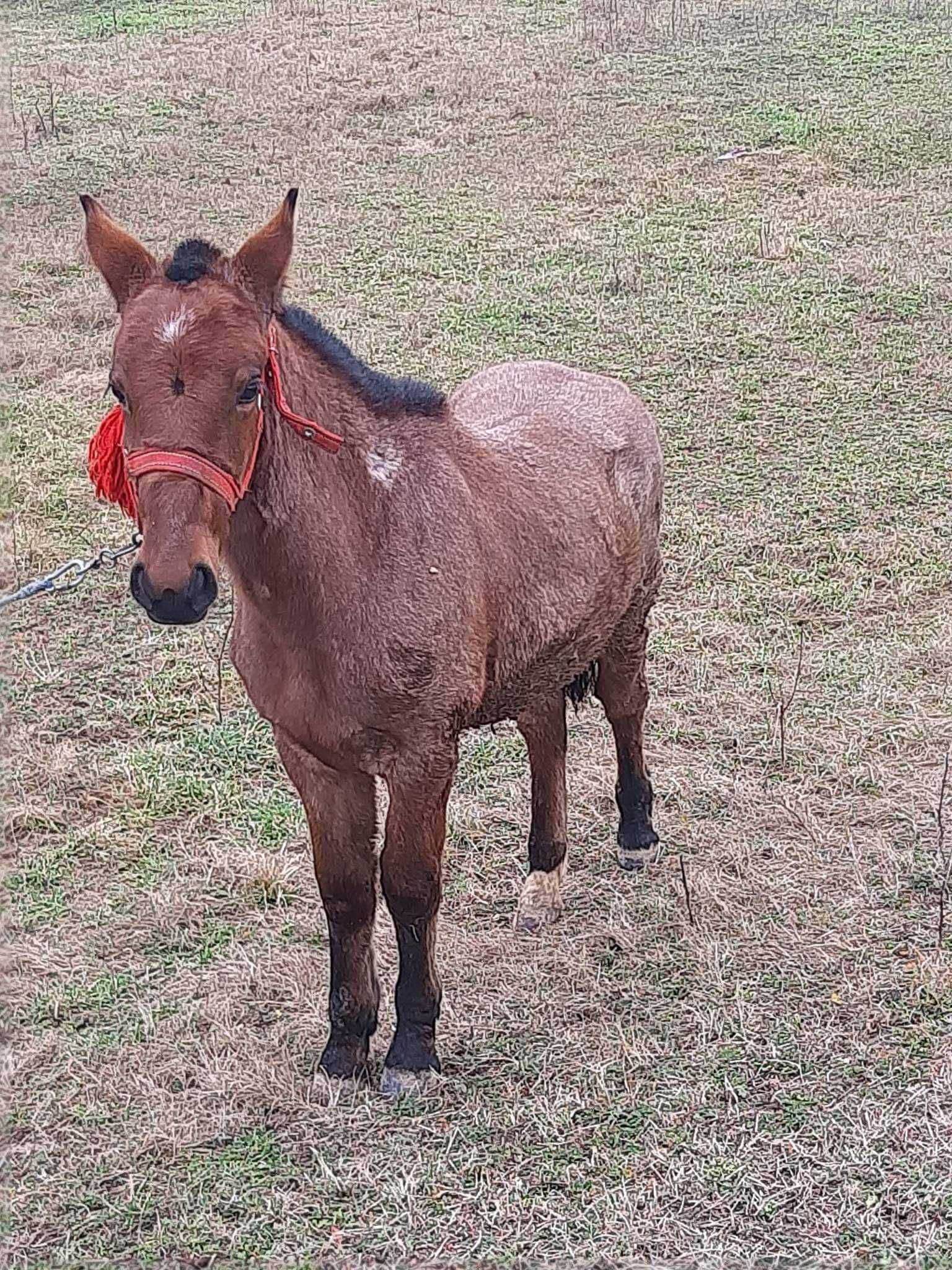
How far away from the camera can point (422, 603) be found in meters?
3.49

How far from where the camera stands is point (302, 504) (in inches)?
132

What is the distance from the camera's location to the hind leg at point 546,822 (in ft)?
15.0

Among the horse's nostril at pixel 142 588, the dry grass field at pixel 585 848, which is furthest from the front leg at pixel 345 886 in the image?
the horse's nostril at pixel 142 588

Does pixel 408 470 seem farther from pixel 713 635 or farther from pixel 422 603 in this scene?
pixel 713 635

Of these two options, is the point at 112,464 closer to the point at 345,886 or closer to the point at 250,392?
the point at 250,392

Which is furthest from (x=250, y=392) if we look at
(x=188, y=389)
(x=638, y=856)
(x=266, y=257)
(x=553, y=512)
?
(x=638, y=856)

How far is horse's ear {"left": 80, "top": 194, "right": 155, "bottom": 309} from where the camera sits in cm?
305

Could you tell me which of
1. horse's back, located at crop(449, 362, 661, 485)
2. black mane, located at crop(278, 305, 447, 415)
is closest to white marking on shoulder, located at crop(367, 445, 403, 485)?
black mane, located at crop(278, 305, 447, 415)

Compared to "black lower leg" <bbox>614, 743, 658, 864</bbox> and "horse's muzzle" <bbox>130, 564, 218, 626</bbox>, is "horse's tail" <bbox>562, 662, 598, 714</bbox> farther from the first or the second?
"horse's muzzle" <bbox>130, 564, 218, 626</bbox>

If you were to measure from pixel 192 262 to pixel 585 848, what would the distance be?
107 inches

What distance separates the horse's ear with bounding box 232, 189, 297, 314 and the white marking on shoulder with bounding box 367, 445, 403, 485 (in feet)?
1.91

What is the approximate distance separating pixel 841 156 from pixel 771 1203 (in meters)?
11.4

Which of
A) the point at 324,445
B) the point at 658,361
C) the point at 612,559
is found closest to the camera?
the point at 324,445

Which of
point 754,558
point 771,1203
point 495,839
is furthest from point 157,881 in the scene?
point 754,558
